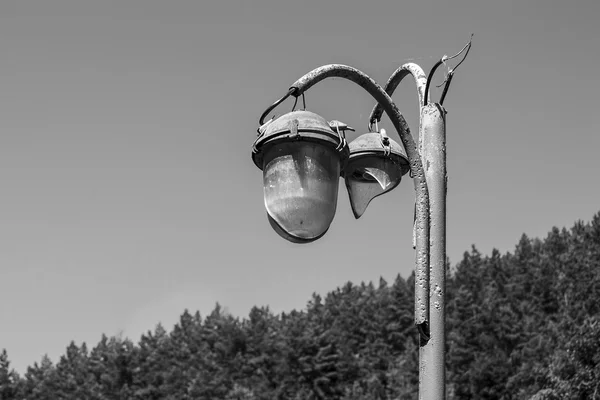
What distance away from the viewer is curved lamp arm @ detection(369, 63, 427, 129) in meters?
4.73

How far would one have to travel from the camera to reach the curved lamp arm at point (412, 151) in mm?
4189

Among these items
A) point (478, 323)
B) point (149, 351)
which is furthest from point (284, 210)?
point (149, 351)

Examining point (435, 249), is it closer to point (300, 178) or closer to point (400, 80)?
point (300, 178)

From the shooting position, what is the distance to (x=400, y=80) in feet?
17.0

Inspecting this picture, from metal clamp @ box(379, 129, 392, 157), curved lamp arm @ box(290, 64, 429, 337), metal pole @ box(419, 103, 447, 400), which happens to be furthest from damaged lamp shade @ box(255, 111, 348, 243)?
metal clamp @ box(379, 129, 392, 157)

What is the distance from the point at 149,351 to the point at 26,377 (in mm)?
12173

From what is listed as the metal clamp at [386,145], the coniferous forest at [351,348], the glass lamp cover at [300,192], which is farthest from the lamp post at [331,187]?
the coniferous forest at [351,348]

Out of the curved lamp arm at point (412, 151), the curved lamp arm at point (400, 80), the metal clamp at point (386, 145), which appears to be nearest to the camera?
the curved lamp arm at point (412, 151)

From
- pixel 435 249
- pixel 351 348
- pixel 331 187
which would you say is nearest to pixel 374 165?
pixel 331 187

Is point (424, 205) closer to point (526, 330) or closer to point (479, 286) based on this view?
point (526, 330)

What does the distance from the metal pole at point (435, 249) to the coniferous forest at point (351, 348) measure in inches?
1481

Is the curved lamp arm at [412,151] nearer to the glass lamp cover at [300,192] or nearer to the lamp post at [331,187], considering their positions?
the lamp post at [331,187]

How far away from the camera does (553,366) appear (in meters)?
23.2

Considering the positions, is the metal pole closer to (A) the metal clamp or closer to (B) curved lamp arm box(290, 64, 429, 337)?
(B) curved lamp arm box(290, 64, 429, 337)
